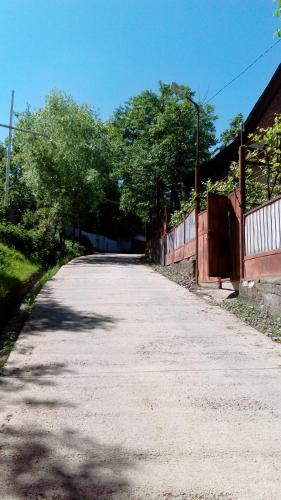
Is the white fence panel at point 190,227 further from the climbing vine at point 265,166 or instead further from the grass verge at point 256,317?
the grass verge at point 256,317

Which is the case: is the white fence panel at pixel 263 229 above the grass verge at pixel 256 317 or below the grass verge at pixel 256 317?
above

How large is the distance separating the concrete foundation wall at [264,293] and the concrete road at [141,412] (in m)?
→ 0.61

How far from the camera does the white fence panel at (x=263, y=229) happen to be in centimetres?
843

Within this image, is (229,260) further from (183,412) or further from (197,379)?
(183,412)

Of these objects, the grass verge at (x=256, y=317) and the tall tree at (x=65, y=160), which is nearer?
the grass verge at (x=256, y=317)

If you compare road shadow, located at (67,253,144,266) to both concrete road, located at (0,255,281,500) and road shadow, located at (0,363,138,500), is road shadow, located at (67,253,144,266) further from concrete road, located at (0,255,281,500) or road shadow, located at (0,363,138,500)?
road shadow, located at (0,363,138,500)

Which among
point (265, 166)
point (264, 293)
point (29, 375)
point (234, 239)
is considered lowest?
point (29, 375)

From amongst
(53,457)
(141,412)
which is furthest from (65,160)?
(53,457)

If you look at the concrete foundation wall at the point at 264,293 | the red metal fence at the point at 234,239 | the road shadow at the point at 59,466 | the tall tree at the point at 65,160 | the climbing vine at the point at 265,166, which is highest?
the tall tree at the point at 65,160

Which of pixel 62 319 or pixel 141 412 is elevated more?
pixel 62 319

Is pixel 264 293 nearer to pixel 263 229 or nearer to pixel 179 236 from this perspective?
pixel 263 229

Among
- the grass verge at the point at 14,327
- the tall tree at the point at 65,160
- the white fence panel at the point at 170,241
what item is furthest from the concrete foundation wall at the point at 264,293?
the tall tree at the point at 65,160

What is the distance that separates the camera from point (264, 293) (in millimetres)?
8758

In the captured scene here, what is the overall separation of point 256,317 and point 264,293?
0.44m
